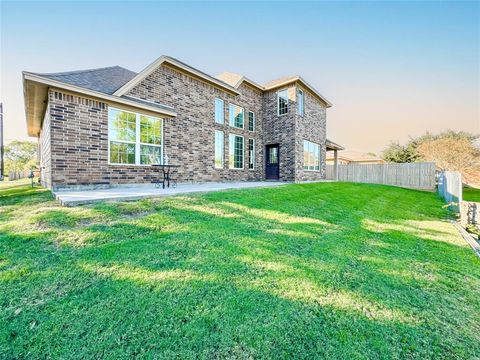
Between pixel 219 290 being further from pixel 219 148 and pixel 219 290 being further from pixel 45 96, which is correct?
pixel 219 148

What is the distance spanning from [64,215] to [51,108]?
4225mm

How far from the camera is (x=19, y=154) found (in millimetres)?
38062

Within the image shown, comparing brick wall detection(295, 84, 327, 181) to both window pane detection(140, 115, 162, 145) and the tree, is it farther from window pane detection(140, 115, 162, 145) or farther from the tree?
the tree

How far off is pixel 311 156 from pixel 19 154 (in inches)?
1967

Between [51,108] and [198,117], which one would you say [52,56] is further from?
[198,117]

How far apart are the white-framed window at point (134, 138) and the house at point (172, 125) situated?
35mm

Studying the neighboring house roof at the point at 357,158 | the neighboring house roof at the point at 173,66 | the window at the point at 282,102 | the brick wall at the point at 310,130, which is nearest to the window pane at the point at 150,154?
the neighboring house roof at the point at 173,66

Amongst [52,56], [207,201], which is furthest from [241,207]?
[52,56]

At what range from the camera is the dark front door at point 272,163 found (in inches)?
541

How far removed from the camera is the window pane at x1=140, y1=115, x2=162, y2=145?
8320 millimetres

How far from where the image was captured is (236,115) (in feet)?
41.6

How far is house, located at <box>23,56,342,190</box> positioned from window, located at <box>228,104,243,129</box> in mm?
57

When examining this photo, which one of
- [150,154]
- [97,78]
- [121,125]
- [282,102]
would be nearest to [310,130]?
[282,102]

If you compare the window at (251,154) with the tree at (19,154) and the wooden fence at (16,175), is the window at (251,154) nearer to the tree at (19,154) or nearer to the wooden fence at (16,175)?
the wooden fence at (16,175)
